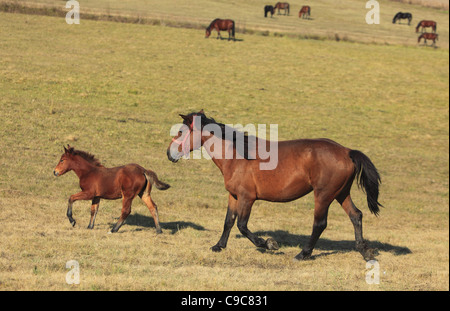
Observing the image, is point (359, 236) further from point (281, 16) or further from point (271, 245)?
point (281, 16)

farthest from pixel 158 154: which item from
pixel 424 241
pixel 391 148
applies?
pixel 391 148

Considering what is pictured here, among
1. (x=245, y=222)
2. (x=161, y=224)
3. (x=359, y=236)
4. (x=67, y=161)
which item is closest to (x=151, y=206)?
(x=161, y=224)

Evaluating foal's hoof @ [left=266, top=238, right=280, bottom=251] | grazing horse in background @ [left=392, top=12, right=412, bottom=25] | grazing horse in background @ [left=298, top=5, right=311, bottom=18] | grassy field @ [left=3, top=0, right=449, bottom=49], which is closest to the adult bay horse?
foal's hoof @ [left=266, top=238, right=280, bottom=251]

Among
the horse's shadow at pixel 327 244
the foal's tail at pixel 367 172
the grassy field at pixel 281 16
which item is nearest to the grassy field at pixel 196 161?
the horse's shadow at pixel 327 244

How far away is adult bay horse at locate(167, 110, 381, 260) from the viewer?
10609 mm

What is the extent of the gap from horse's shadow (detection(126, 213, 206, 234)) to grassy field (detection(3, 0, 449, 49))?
12.7m

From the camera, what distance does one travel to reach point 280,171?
35.1ft

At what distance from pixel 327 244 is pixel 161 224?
3.95 meters

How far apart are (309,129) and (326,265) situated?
16.2m
